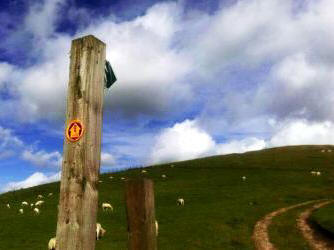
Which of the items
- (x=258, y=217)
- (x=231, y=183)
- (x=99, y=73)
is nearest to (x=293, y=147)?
(x=231, y=183)

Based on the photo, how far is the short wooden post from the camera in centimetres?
546

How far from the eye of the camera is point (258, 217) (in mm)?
49375

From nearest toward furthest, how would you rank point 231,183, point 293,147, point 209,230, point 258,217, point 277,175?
point 209,230 → point 258,217 → point 231,183 → point 277,175 → point 293,147

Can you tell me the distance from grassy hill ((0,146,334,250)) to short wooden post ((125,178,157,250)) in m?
30.9

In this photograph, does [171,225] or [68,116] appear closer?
[68,116]

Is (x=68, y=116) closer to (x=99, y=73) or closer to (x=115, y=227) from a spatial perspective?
(x=99, y=73)

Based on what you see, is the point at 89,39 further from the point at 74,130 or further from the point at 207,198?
the point at 207,198

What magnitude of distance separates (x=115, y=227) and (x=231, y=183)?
110 ft

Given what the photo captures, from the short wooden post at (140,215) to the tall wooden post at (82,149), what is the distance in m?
0.40

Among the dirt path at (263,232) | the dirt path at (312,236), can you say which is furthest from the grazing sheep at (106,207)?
the dirt path at (312,236)

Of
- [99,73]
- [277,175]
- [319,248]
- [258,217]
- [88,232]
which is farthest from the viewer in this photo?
[277,175]

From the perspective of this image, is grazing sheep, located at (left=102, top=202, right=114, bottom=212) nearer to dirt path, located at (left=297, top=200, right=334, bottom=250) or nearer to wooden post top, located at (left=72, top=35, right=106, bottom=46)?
dirt path, located at (left=297, top=200, right=334, bottom=250)

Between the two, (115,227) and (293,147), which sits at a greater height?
(293,147)

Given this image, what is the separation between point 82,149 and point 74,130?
0.25m
